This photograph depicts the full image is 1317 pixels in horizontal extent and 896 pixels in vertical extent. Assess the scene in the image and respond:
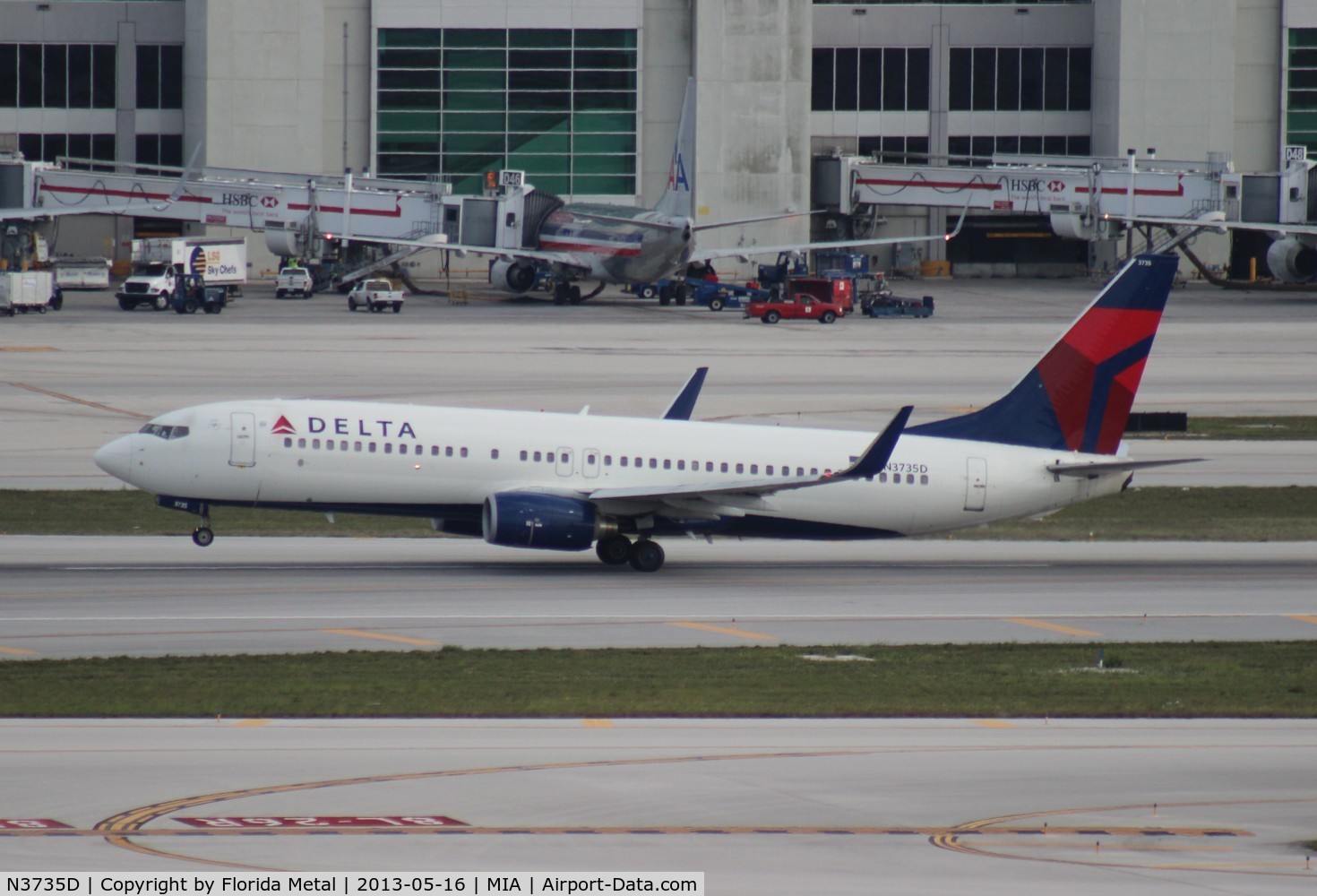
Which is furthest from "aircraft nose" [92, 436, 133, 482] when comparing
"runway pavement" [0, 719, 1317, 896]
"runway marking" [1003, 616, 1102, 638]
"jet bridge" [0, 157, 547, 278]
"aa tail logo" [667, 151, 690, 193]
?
"jet bridge" [0, 157, 547, 278]

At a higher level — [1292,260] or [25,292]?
[1292,260]

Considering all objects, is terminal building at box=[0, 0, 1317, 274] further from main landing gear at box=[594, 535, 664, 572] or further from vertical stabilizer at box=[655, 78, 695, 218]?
main landing gear at box=[594, 535, 664, 572]

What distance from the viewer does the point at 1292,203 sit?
122312 mm

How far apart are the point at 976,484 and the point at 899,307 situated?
70.1 metres

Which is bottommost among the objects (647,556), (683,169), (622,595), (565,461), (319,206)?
(622,595)

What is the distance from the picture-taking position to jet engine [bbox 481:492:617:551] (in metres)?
36.3

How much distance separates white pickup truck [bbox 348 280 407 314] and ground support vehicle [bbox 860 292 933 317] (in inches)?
1135

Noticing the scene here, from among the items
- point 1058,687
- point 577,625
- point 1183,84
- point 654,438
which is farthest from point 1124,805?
point 1183,84

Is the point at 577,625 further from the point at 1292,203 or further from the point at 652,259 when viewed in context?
the point at 1292,203

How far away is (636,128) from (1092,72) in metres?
36.7

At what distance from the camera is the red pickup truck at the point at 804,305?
4060 inches

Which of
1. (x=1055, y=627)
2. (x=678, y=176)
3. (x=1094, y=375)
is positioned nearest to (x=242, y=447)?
(x=1055, y=627)

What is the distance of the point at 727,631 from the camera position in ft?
107

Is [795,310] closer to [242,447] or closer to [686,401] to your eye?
[686,401]
